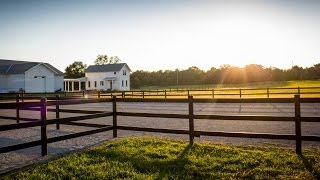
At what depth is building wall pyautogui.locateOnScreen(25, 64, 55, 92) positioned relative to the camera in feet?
168

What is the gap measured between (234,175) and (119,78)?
6292cm

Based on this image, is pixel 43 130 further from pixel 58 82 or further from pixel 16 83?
pixel 58 82

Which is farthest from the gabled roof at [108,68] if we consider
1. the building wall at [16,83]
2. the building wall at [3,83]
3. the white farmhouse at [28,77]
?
the building wall at [3,83]

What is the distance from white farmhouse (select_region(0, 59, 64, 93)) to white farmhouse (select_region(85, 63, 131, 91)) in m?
13.0

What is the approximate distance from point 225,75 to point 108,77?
4525cm

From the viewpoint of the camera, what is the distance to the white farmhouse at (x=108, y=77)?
6729cm

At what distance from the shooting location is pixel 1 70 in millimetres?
51500

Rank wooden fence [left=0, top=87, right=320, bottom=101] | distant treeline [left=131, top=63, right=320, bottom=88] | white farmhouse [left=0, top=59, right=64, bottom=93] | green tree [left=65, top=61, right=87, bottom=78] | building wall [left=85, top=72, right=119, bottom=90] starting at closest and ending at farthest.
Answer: wooden fence [left=0, top=87, right=320, bottom=101] < white farmhouse [left=0, top=59, right=64, bottom=93] < building wall [left=85, top=72, right=119, bottom=90] < green tree [left=65, top=61, right=87, bottom=78] < distant treeline [left=131, top=63, right=320, bottom=88]

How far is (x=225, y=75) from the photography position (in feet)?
320

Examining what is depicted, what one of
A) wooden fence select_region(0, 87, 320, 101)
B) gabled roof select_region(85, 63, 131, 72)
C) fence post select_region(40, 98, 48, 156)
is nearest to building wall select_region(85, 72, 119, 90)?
gabled roof select_region(85, 63, 131, 72)


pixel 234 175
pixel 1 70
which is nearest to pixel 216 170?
pixel 234 175

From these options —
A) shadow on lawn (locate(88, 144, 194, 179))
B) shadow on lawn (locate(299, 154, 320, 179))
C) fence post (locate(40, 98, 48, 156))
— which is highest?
fence post (locate(40, 98, 48, 156))

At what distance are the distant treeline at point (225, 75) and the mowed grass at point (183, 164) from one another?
86385 millimetres

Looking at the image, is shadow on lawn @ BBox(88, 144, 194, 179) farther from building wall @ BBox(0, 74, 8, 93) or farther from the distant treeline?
the distant treeline
